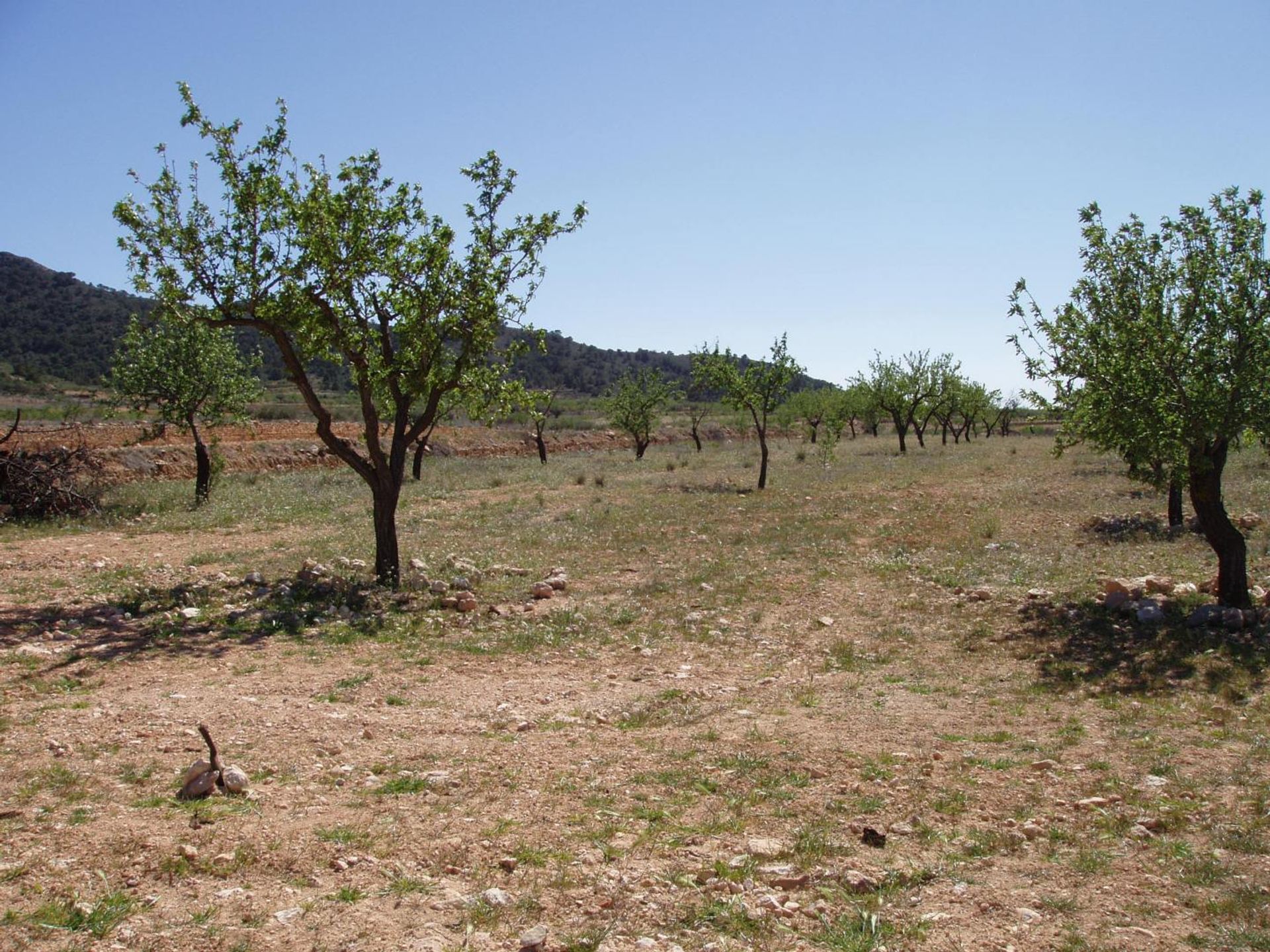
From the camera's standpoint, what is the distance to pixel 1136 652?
10.3 meters

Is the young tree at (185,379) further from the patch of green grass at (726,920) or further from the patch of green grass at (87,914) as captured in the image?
the patch of green grass at (726,920)

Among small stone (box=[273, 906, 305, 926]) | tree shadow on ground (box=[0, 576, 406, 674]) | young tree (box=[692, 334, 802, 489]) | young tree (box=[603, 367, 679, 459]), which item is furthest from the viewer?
young tree (box=[603, 367, 679, 459])

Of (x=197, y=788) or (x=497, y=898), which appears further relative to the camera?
(x=197, y=788)

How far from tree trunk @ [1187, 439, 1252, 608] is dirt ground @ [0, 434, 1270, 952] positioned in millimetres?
784

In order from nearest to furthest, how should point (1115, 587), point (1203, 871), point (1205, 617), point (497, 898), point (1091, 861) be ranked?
point (497, 898), point (1203, 871), point (1091, 861), point (1205, 617), point (1115, 587)

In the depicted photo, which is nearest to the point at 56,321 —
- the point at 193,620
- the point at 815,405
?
the point at 815,405

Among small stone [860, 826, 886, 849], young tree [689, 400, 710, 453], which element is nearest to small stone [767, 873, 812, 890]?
small stone [860, 826, 886, 849]

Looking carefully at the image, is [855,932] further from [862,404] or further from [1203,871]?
[862,404]

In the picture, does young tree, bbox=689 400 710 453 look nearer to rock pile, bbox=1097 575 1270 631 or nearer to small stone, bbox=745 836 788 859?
rock pile, bbox=1097 575 1270 631

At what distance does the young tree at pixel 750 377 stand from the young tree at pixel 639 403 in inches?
589

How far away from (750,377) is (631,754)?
2558 cm

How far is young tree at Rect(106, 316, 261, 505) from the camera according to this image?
2331 centimetres

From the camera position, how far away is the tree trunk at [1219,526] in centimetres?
1151

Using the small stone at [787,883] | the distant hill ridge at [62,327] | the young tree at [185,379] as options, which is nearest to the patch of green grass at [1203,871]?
the small stone at [787,883]
